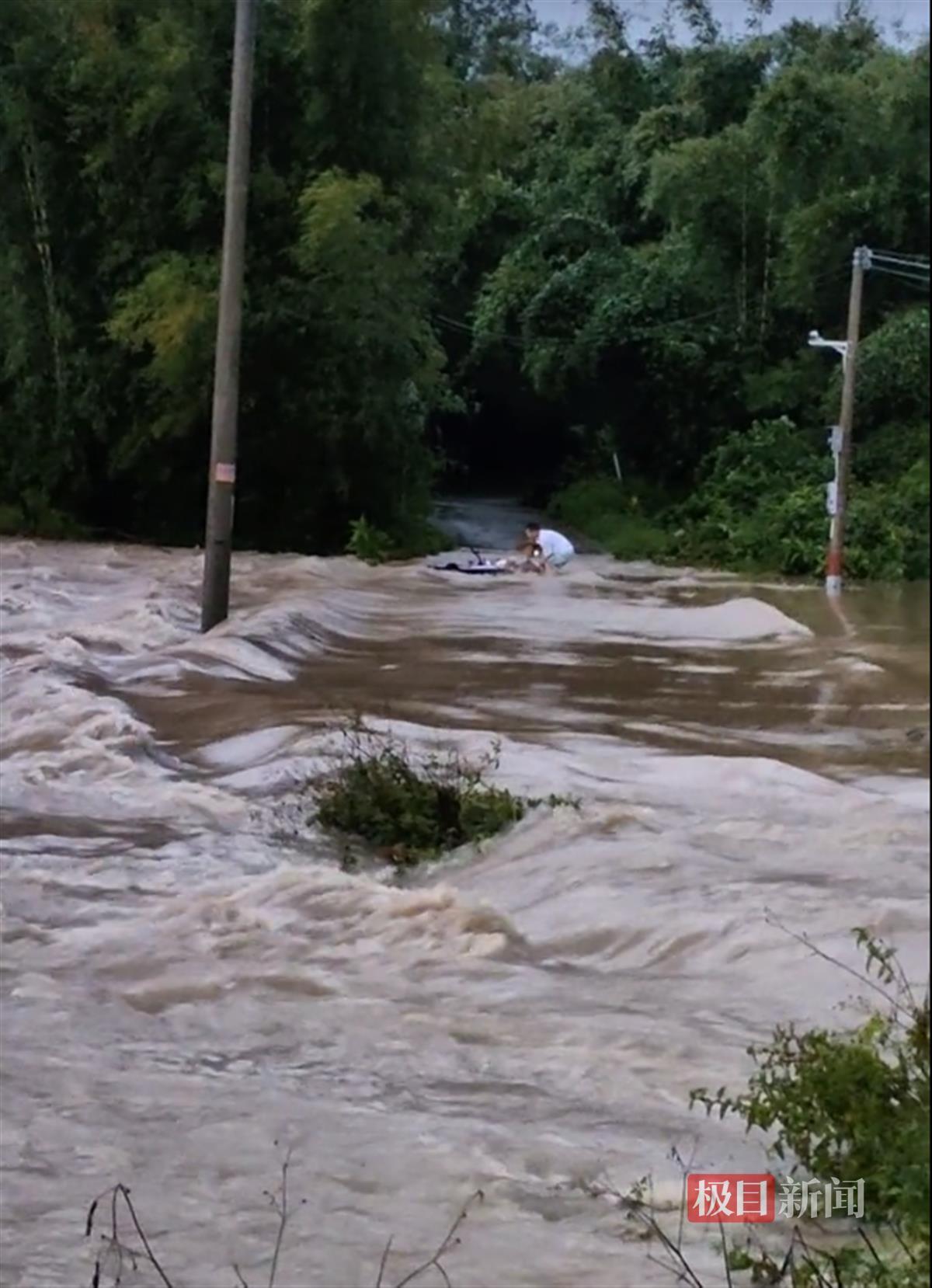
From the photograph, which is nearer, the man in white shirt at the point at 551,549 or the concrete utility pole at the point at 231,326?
the concrete utility pole at the point at 231,326

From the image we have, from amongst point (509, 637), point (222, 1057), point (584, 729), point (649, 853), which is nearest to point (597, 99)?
point (509, 637)

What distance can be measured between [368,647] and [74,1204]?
11211 millimetres

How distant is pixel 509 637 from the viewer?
16.7 meters

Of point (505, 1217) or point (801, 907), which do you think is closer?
point (505, 1217)

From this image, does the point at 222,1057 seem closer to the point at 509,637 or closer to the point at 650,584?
the point at 509,637

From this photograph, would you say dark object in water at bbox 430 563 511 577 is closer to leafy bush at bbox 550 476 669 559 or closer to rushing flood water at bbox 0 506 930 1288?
leafy bush at bbox 550 476 669 559

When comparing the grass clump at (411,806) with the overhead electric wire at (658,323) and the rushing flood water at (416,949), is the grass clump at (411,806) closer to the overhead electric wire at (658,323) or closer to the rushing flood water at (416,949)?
the rushing flood water at (416,949)

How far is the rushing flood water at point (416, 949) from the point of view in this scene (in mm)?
4629

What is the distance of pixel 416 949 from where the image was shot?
270 inches

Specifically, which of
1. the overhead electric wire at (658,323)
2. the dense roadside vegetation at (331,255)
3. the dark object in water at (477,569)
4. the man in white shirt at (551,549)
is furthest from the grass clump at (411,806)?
the overhead electric wire at (658,323)

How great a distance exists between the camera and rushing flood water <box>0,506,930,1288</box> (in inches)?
182

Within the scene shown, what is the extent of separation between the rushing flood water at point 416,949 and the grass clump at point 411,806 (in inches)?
7.1

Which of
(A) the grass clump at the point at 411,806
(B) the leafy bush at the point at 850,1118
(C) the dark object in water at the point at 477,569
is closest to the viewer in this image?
(B) the leafy bush at the point at 850,1118

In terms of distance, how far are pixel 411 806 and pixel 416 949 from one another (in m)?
1.64
